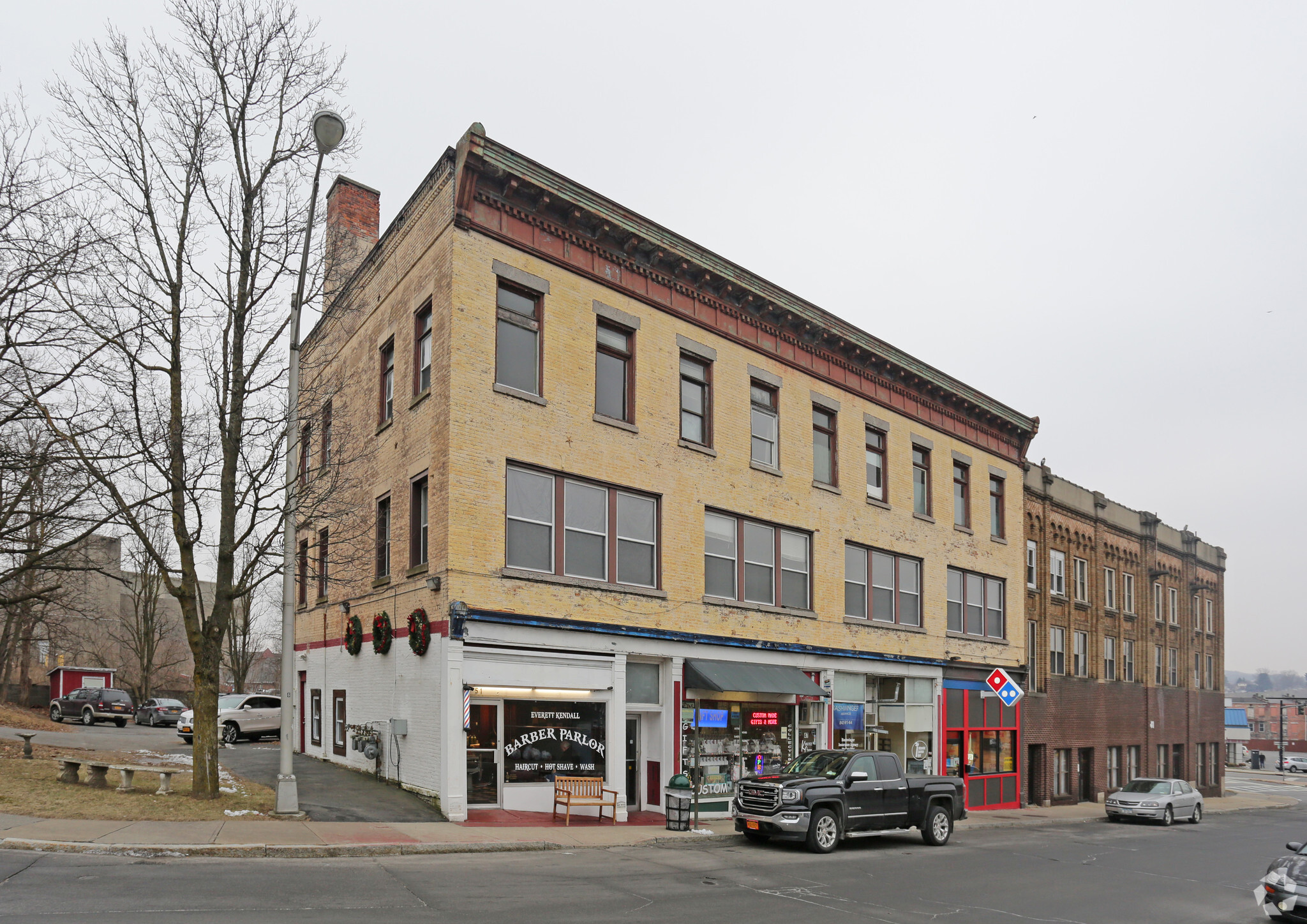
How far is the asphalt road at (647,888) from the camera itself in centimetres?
1098

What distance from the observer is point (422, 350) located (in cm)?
2225

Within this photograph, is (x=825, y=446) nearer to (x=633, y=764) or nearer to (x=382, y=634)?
(x=633, y=764)

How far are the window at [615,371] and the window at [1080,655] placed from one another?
25.8 m

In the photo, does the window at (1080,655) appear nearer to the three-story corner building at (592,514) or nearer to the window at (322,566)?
the three-story corner building at (592,514)

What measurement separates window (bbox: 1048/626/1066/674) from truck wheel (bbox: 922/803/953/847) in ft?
64.5

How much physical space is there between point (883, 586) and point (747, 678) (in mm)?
7768

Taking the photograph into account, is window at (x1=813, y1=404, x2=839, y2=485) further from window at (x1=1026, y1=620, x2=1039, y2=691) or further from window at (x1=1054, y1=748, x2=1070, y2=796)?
window at (x1=1054, y1=748, x2=1070, y2=796)

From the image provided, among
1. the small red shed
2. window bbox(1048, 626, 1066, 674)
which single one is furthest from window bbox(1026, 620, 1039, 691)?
the small red shed

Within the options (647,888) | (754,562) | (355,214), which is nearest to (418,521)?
(754,562)

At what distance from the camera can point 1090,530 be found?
141 feet

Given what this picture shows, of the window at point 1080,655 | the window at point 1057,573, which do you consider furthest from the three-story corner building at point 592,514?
the window at point 1080,655

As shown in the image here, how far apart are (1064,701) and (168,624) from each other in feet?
203

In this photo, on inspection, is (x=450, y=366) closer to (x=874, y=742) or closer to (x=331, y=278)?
(x=331, y=278)

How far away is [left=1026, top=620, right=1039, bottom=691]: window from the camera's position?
38066 mm
